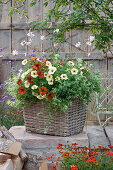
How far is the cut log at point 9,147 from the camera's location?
1760 mm

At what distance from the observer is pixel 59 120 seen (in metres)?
2.03

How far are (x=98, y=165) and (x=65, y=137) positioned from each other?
1.28 feet

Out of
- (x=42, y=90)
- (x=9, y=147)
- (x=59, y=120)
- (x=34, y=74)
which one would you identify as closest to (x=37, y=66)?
(x=34, y=74)

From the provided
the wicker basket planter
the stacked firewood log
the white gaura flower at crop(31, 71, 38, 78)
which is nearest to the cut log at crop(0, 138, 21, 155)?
the stacked firewood log

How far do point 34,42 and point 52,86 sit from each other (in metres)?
2.33

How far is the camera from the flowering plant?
194 centimetres

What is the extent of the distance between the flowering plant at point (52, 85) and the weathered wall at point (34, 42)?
202 centimetres

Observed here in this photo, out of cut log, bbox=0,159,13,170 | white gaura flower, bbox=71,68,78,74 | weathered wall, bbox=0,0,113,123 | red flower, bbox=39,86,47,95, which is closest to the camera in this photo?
cut log, bbox=0,159,13,170

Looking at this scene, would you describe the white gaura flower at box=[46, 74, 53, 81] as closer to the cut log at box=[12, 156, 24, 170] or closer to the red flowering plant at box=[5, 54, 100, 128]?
the red flowering plant at box=[5, 54, 100, 128]

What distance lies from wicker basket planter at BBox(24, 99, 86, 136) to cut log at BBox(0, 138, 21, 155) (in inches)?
13.0

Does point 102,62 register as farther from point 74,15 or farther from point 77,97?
point 77,97

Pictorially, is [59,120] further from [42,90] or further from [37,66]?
[37,66]

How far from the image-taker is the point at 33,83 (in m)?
2.01

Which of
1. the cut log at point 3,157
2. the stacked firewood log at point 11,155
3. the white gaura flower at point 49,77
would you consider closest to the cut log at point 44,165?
the stacked firewood log at point 11,155
